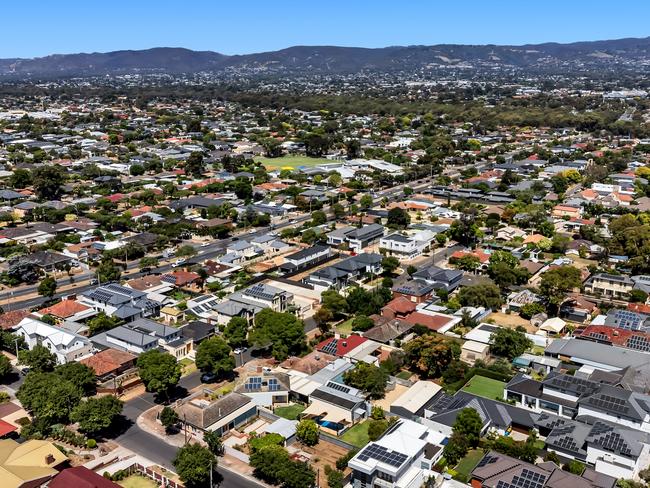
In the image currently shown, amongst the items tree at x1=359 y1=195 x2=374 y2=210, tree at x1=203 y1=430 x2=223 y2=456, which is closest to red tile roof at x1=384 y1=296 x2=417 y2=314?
tree at x1=203 y1=430 x2=223 y2=456

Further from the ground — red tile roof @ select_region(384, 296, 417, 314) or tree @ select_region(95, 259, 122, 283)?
tree @ select_region(95, 259, 122, 283)

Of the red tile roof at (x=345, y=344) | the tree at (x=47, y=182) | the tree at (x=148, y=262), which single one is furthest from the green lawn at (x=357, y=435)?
the tree at (x=47, y=182)

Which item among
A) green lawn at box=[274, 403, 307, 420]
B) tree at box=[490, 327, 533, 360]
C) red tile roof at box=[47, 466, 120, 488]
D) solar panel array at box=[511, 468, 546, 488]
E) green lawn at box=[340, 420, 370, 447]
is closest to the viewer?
red tile roof at box=[47, 466, 120, 488]

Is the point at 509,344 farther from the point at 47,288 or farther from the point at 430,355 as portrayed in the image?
the point at 47,288

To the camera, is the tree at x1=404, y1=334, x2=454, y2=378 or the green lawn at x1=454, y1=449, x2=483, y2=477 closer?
the green lawn at x1=454, y1=449, x2=483, y2=477

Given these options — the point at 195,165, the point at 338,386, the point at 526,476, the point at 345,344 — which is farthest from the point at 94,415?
the point at 195,165

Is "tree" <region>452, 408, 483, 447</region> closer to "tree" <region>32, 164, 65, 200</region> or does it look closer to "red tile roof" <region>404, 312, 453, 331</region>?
"red tile roof" <region>404, 312, 453, 331</region>
